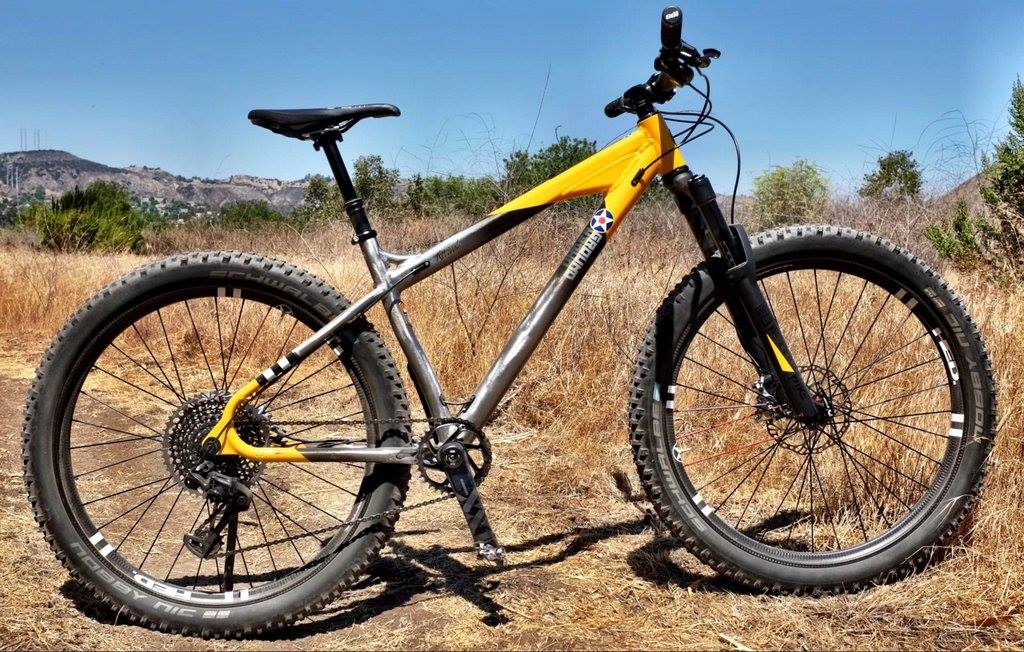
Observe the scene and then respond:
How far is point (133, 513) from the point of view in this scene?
3.45 m

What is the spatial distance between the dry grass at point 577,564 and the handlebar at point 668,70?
1645 millimetres

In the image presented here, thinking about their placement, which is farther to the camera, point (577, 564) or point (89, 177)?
point (89, 177)

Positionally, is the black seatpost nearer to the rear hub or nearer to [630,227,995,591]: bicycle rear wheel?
the rear hub

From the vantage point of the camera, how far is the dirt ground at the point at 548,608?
8.04 feet

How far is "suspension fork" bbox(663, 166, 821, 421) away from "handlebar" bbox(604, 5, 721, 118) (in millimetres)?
260

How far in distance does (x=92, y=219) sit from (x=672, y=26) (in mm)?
19281

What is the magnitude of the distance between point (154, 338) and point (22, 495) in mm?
3188

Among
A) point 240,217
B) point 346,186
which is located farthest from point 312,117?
point 240,217

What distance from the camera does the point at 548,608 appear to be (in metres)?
2.66

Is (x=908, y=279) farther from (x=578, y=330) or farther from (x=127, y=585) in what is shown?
(x=127, y=585)

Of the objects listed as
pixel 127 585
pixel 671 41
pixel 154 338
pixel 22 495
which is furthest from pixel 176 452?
pixel 154 338

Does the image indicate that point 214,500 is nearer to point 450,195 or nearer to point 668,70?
point 668,70

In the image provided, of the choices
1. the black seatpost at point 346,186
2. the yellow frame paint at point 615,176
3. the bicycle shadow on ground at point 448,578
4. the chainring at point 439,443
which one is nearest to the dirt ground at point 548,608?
the bicycle shadow on ground at point 448,578

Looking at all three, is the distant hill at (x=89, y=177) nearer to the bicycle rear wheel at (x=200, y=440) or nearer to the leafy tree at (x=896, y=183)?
the leafy tree at (x=896, y=183)
